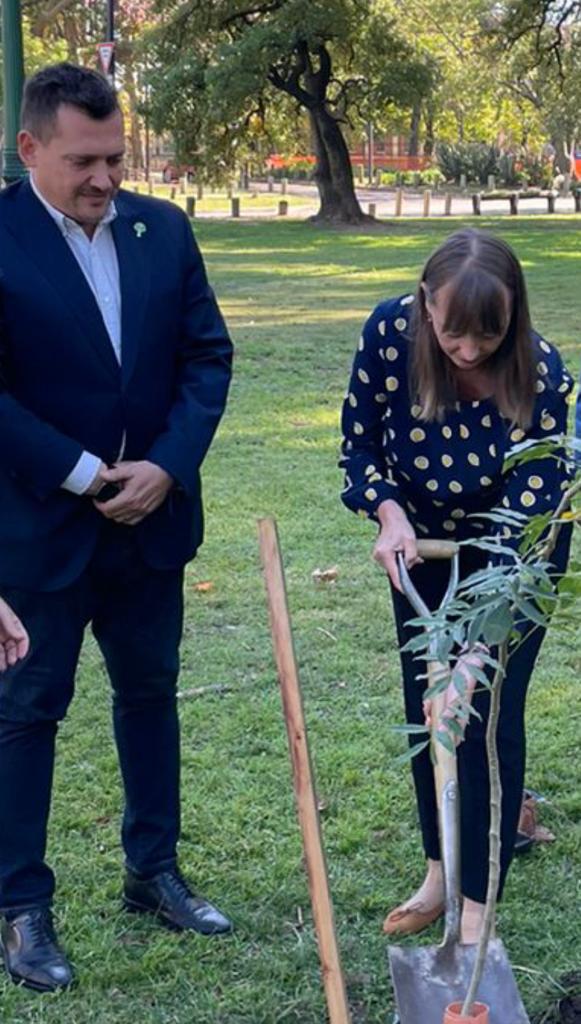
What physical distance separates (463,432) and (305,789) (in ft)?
3.34

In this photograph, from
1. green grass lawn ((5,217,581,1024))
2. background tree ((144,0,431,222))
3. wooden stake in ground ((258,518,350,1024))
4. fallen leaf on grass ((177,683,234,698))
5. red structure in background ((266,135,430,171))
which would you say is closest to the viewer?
wooden stake in ground ((258,518,350,1024))

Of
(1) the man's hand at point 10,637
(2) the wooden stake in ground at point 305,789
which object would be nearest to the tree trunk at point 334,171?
(1) the man's hand at point 10,637

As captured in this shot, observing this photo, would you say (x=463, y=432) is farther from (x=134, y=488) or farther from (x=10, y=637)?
(x=10, y=637)

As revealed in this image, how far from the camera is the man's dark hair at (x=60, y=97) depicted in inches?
113

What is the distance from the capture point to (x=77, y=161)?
113 inches

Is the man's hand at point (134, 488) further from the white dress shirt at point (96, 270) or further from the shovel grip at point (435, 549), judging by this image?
the shovel grip at point (435, 549)

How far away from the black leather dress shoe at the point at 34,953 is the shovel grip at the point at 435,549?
4.01 ft

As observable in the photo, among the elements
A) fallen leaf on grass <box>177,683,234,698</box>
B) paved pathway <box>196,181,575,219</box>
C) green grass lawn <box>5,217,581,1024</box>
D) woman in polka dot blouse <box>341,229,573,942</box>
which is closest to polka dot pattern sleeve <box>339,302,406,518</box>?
woman in polka dot blouse <box>341,229,573,942</box>

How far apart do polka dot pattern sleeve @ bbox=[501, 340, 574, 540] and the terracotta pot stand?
0.97 metres

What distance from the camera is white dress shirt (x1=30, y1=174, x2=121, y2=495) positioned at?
117 inches

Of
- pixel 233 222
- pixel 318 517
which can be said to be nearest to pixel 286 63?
pixel 233 222

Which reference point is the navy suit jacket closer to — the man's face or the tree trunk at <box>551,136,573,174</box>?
the man's face

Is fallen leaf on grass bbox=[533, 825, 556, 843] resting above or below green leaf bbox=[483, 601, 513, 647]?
below

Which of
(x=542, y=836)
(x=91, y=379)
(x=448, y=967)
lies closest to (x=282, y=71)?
(x=542, y=836)
